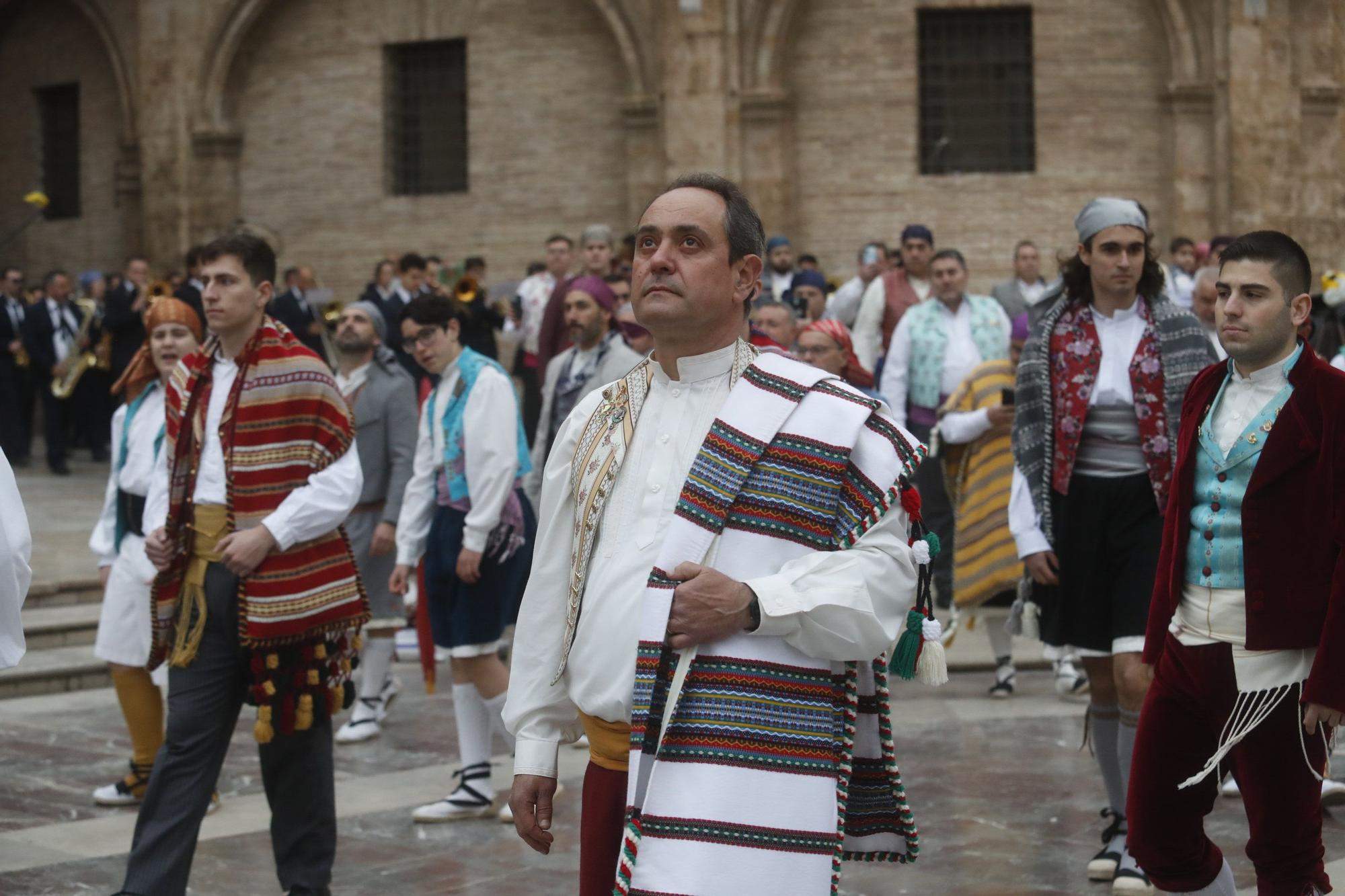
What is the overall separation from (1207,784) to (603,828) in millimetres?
1947

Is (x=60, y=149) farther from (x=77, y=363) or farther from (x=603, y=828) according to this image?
(x=603, y=828)

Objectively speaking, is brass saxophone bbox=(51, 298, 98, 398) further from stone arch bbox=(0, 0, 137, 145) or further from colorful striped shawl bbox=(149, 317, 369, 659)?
colorful striped shawl bbox=(149, 317, 369, 659)

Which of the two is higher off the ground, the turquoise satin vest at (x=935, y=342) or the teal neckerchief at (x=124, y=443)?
the turquoise satin vest at (x=935, y=342)

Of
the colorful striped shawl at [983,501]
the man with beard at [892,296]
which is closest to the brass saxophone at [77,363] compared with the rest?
the man with beard at [892,296]

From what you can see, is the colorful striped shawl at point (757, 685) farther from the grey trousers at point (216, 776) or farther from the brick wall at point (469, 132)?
the brick wall at point (469, 132)

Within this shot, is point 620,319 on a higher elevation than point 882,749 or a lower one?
higher

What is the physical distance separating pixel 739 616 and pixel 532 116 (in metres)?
19.0

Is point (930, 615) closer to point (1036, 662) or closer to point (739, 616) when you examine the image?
point (739, 616)

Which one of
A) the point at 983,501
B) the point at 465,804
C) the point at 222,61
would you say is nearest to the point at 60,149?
the point at 222,61

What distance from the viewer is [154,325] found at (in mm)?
7836

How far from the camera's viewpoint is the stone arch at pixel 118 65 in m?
24.3

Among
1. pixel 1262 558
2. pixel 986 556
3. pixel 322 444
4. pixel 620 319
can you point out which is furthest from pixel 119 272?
pixel 1262 558

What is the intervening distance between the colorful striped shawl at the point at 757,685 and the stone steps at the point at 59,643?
698 cm

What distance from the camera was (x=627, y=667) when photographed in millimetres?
3555
